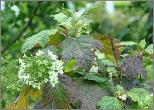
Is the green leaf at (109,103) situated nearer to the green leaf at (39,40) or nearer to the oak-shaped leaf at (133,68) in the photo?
the oak-shaped leaf at (133,68)

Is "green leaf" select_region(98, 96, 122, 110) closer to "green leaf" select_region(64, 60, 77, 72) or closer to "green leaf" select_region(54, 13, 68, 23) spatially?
"green leaf" select_region(64, 60, 77, 72)

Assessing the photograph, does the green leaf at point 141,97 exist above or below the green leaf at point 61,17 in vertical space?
below

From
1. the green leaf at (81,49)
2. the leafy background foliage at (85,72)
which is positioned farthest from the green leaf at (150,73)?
the green leaf at (81,49)

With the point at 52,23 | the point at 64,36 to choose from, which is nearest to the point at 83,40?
the point at 64,36

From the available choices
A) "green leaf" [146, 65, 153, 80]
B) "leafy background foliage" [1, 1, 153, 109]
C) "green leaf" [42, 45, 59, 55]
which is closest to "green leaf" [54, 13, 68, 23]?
"leafy background foliage" [1, 1, 153, 109]

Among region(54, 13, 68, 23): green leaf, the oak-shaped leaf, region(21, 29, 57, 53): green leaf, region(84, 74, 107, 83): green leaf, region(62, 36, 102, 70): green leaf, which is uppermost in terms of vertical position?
region(54, 13, 68, 23): green leaf

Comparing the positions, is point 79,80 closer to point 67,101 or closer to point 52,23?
point 67,101

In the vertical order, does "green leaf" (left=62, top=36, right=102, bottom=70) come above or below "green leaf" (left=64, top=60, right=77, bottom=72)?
above
